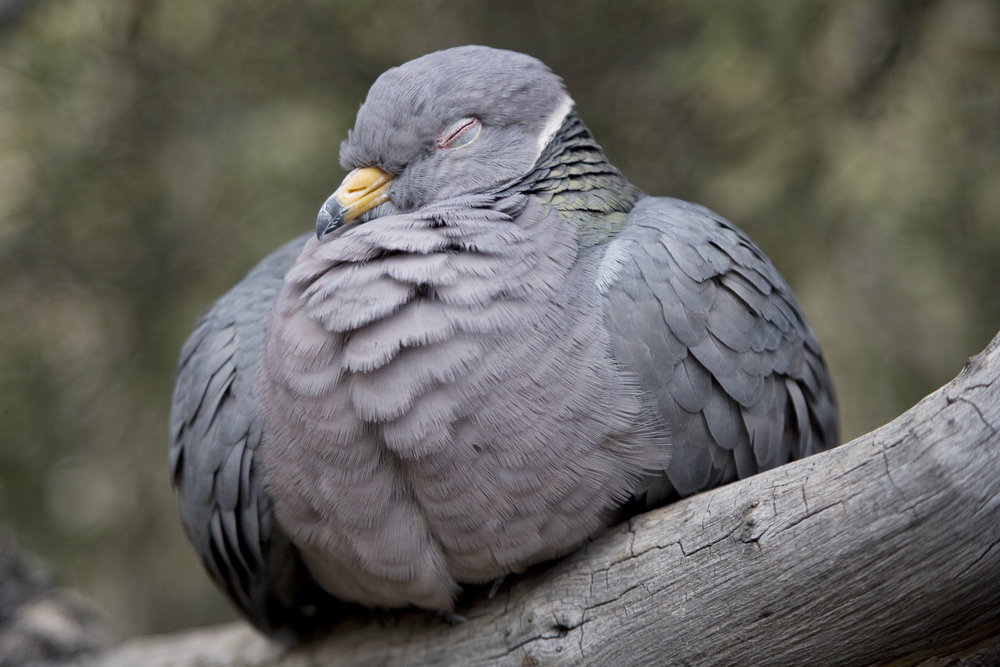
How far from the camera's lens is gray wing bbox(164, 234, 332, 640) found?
7.74 ft

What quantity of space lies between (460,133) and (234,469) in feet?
3.87

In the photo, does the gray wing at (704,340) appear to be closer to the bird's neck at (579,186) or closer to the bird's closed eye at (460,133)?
the bird's neck at (579,186)

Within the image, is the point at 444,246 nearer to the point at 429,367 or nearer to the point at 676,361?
the point at 429,367

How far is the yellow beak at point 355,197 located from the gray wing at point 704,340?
2.42 feet

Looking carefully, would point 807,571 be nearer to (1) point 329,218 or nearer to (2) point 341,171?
(1) point 329,218

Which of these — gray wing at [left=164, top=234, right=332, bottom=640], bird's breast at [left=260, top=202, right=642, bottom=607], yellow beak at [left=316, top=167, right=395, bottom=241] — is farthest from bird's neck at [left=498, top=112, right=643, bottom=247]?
gray wing at [left=164, top=234, right=332, bottom=640]

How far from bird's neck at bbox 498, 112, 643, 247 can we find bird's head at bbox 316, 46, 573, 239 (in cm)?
6

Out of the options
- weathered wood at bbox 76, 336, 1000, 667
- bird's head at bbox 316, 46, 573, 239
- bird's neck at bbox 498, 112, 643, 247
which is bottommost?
weathered wood at bbox 76, 336, 1000, 667

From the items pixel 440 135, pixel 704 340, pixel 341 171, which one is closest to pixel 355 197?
pixel 440 135

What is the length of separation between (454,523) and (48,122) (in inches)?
117

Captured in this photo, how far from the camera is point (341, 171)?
391 cm

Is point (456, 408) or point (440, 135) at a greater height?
point (440, 135)

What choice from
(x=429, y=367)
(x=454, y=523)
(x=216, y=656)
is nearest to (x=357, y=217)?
(x=429, y=367)

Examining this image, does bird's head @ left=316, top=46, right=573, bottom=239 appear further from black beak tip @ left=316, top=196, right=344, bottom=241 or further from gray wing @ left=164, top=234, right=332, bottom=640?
gray wing @ left=164, top=234, right=332, bottom=640
